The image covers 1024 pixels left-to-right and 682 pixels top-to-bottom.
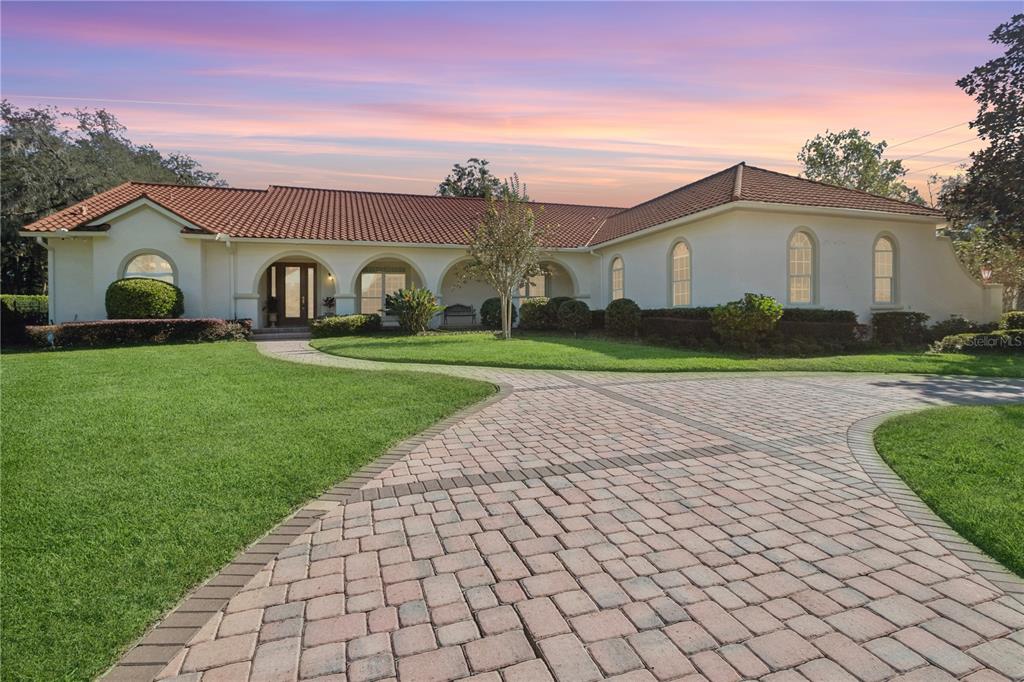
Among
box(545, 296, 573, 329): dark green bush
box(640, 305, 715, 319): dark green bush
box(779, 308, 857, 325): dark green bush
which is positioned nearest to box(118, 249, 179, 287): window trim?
box(545, 296, 573, 329): dark green bush

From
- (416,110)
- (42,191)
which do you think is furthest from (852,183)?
(42,191)

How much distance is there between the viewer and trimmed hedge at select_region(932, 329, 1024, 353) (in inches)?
560

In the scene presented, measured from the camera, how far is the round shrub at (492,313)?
70.5 feet

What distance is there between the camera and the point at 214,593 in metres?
2.66

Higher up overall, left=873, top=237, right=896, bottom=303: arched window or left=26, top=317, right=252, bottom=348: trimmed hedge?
left=873, top=237, right=896, bottom=303: arched window

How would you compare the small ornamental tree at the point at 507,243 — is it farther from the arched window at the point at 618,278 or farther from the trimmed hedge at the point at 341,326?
the arched window at the point at 618,278

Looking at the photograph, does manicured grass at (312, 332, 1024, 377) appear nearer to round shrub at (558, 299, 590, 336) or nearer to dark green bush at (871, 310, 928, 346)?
dark green bush at (871, 310, 928, 346)

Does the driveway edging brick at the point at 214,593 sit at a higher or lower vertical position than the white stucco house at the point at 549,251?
lower

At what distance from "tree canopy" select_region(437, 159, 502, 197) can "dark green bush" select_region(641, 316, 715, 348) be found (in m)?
27.0

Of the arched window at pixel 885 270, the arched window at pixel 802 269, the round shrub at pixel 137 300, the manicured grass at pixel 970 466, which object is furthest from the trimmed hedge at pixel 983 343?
the round shrub at pixel 137 300

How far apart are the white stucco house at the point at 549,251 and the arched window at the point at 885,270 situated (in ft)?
0.14

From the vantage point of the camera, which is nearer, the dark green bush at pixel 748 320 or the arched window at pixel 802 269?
the dark green bush at pixel 748 320

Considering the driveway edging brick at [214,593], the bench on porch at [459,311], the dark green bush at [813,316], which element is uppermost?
the bench on porch at [459,311]

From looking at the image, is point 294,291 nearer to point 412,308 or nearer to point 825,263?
point 412,308
